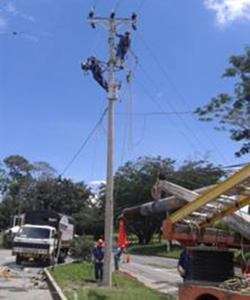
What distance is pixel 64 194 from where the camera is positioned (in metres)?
112

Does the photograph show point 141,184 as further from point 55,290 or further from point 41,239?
point 55,290

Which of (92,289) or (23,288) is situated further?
(23,288)

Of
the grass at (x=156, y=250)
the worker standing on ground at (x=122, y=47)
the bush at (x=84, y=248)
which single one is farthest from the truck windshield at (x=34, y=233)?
the grass at (x=156, y=250)

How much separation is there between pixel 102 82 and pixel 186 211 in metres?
12.7

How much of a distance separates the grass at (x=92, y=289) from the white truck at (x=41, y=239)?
25.6ft

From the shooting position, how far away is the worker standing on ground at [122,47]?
23812mm

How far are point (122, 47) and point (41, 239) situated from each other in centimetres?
1820

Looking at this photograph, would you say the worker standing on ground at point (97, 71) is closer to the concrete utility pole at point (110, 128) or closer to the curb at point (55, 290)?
the concrete utility pole at point (110, 128)

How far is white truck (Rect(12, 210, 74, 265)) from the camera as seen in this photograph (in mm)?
38219

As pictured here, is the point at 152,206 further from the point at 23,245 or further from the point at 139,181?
the point at 139,181

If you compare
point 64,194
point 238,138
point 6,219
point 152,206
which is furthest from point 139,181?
point 152,206

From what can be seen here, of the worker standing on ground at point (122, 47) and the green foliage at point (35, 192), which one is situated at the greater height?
the green foliage at point (35, 192)

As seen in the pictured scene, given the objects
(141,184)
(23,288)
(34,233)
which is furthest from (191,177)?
(23,288)

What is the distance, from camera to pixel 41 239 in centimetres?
3891
